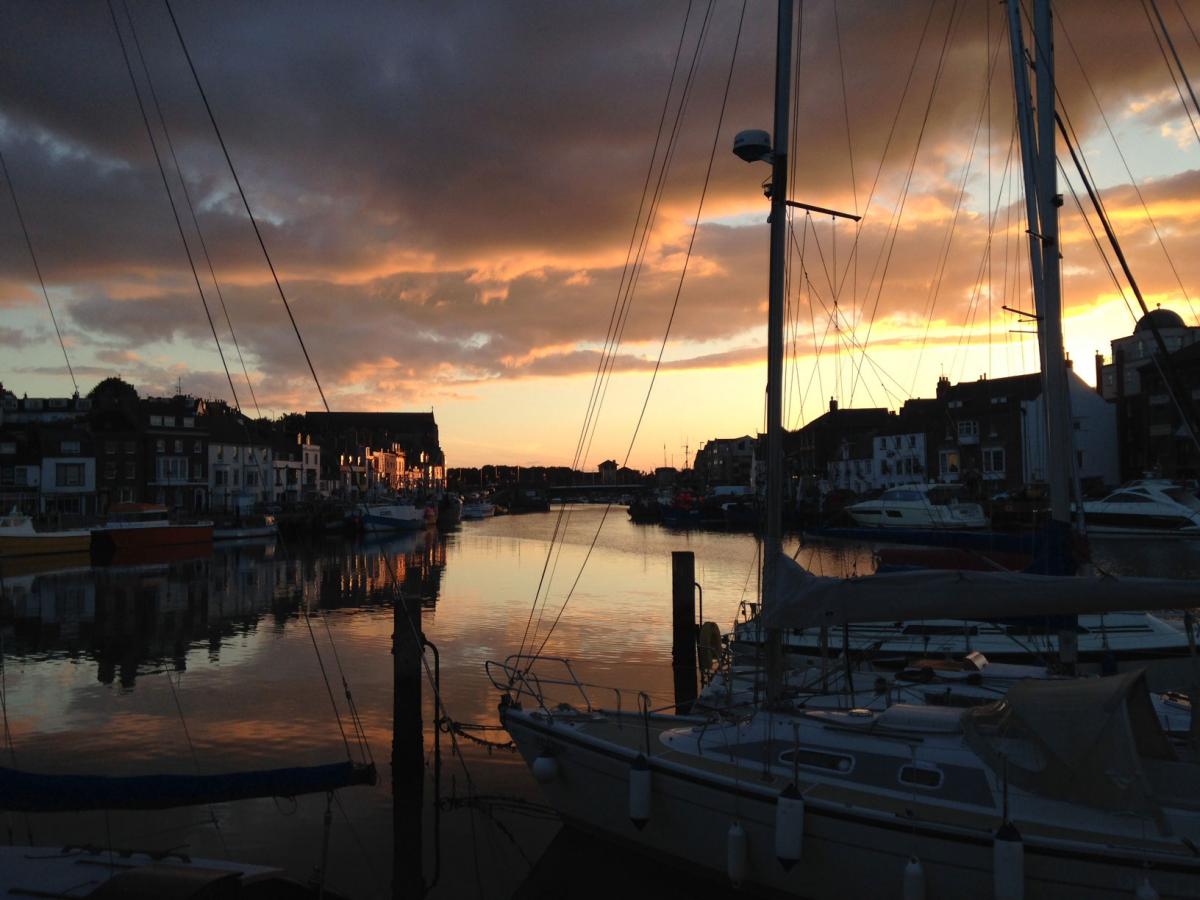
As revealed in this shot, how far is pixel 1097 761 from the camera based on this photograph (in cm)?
909

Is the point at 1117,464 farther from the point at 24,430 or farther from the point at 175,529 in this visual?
the point at 24,430

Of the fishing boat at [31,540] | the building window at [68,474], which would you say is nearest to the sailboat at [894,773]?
the fishing boat at [31,540]

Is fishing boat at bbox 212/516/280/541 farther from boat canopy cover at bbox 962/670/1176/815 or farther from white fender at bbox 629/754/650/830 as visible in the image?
boat canopy cover at bbox 962/670/1176/815

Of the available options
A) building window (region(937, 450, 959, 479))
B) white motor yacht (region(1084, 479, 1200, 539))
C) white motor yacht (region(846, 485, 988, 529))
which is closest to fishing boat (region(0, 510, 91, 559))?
white motor yacht (region(846, 485, 988, 529))

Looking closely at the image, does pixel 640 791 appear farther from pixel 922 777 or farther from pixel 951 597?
pixel 951 597

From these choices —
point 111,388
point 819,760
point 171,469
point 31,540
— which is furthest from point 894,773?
point 111,388

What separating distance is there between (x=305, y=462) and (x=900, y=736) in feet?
416

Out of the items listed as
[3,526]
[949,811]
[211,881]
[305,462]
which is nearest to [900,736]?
[949,811]

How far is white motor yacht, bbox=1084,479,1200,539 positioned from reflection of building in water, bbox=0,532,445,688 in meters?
47.6

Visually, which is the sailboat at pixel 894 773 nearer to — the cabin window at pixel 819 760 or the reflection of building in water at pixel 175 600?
the cabin window at pixel 819 760

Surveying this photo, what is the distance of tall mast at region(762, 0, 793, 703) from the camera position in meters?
12.3

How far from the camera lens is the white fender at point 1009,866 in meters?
8.56

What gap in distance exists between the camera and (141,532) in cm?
6694

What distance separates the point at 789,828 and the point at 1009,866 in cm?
222
